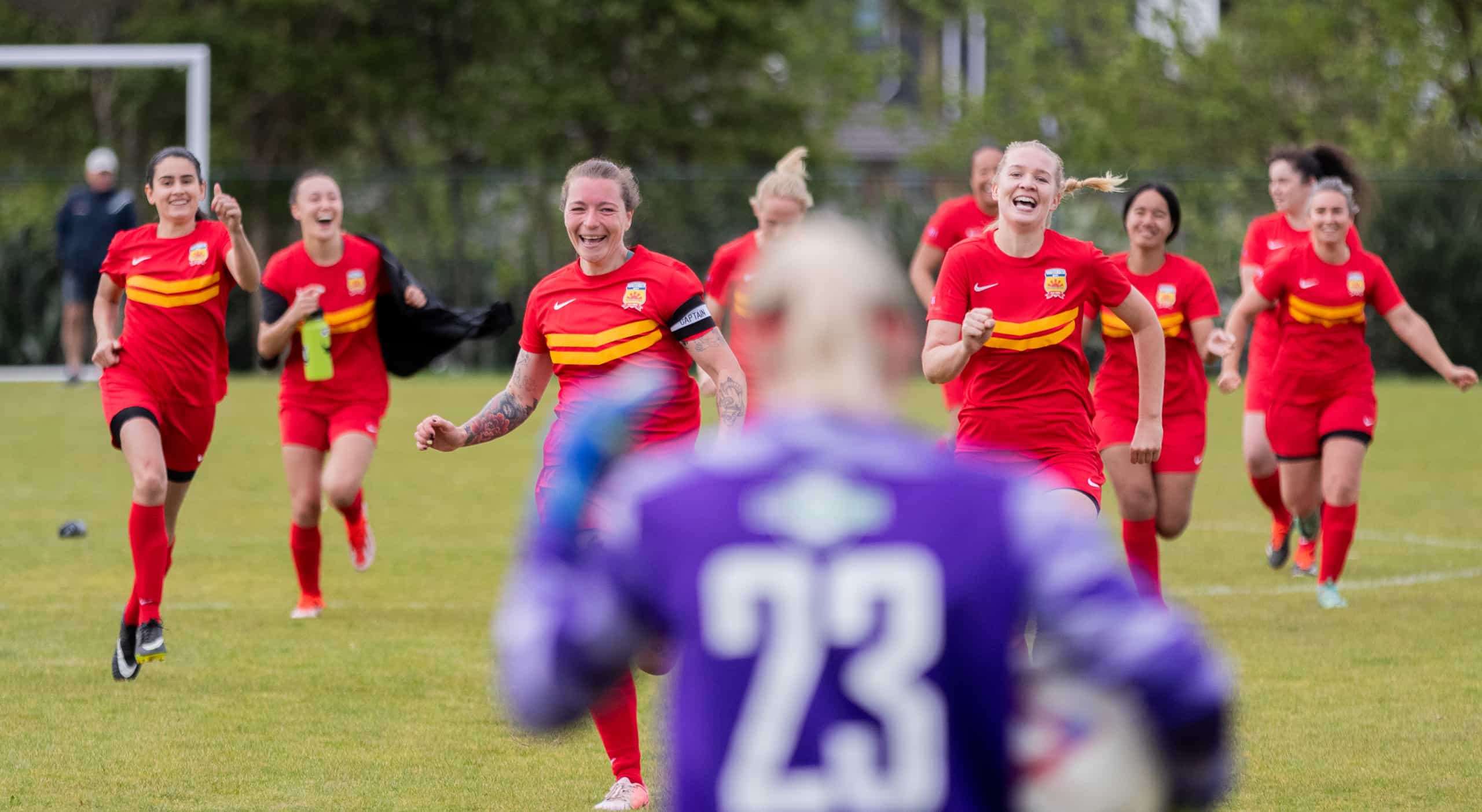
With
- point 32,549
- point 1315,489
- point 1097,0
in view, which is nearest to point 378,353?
point 32,549

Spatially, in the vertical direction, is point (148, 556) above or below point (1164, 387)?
below

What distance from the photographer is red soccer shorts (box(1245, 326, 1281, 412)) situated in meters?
9.80

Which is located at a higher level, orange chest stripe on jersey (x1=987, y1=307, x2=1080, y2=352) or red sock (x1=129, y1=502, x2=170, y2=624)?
orange chest stripe on jersey (x1=987, y1=307, x2=1080, y2=352)

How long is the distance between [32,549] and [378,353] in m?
3.51

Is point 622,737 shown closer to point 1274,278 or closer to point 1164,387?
point 1164,387

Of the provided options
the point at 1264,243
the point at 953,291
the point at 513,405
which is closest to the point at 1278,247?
the point at 1264,243

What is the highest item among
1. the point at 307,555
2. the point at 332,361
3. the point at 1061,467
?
the point at 332,361

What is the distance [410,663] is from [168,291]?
6.18 feet

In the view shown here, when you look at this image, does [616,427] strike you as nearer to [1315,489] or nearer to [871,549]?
[871,549]

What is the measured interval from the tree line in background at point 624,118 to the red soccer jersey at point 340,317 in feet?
56.9

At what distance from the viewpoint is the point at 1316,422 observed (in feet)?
31.0

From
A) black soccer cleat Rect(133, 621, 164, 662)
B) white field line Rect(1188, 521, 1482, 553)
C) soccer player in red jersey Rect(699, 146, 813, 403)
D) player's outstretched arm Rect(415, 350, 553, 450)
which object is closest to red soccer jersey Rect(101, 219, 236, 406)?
black soccer cleat Rect(133, 621, 164, 662)

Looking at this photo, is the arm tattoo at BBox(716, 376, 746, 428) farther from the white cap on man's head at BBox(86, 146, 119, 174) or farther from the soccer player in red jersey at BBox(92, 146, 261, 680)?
the white cap on man's head at BBox(86, 146, 119, 174)

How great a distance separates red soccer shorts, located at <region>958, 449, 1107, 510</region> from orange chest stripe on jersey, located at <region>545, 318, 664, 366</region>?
1160 mm
